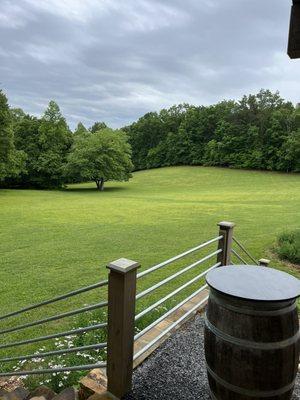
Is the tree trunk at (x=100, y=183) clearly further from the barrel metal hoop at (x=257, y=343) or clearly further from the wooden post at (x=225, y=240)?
the barrel metal hoop at (x=257, y=343)

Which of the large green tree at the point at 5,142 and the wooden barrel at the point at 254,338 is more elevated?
the large green tree at the point at 5,142

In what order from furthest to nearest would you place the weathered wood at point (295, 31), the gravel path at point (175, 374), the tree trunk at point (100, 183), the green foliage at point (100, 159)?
the tree trunk at point (100, 183) < the green foliage at point (100, 159) < the gravel path at point (175, 374) < the weathered wood at point (295, 31)

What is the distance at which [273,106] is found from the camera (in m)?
47.9

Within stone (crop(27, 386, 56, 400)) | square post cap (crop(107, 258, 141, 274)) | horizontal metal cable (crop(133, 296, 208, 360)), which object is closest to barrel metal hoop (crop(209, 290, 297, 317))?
square post cap (crop(107, 258, 141, 274))

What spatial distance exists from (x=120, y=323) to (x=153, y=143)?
198 ft

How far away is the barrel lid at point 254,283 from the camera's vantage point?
7.16 ft

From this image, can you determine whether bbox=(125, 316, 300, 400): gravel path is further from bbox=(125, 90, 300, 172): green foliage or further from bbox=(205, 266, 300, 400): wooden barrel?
bbox=(125, 90, 300, 172): green foliage

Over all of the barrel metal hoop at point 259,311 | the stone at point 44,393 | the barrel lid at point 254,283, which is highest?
the barrel lid at point 254,283

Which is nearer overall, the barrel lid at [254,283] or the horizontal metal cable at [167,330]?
the barrel lid at [254,283]

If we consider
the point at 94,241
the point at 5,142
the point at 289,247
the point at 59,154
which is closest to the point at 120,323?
the point at 289,247

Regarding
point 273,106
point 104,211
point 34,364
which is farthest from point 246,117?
point 34,364

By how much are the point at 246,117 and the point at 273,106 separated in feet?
12.5

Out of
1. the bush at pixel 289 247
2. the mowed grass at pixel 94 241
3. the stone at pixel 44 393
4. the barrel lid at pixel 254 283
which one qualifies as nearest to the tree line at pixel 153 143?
the mowed grass at pixel 94 241

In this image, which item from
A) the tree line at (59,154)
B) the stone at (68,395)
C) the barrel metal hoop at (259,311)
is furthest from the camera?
the tree line at (59,154)
